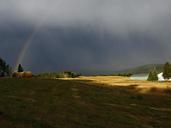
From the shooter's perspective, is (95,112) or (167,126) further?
(95,112)

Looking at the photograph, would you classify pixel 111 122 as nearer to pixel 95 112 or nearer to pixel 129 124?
pixel 129 124

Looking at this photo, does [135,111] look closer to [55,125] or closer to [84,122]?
[84,122]

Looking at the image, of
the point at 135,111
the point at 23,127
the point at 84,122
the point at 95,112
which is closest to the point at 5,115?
the point at 23,127

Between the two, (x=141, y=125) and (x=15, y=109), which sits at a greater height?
(x=15, y=109)

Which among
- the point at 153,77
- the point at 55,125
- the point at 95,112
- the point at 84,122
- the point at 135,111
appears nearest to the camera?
the point at 55,125

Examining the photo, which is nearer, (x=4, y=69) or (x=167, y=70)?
(x=4, y=69)

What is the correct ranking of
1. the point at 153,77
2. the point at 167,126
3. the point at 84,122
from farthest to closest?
the point at 153,77
the point at 167,126
the point at 84,122

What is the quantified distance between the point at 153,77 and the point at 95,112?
148m

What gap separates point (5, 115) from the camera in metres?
25.2

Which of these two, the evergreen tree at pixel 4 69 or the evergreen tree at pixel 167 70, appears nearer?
the evergreen tree at pixel 4 69

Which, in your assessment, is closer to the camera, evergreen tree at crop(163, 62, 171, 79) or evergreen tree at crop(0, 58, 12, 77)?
evergreen tree at crop(0, 58, 12, 77)

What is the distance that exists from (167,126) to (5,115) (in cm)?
1521

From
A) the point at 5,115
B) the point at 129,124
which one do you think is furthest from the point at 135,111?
the point at 5,115

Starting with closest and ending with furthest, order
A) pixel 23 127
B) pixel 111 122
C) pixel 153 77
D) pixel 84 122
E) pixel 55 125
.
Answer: pixel 23 127, pixel 55 125, pixel 84 122, pixel 111 122, pixel 153 77
